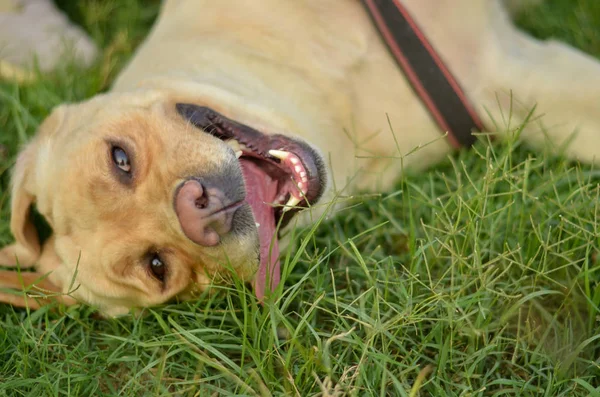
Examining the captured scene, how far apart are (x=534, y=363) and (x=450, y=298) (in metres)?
0.35

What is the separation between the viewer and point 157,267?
2770 mm

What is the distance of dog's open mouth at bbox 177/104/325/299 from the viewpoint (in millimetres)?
2715

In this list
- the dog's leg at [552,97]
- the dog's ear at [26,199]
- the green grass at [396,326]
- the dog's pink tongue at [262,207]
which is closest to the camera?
the green grass at [396,326]

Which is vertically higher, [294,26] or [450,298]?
[294,26]

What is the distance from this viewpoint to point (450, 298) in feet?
7.97

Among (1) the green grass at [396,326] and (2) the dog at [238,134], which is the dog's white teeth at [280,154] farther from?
(1) the green grass at [396,326]

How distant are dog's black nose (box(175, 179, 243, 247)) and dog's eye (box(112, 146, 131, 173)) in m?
0.30

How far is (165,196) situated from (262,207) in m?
0.40

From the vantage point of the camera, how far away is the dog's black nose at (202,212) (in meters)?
2.47

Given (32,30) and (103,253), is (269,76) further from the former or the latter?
(32,30)

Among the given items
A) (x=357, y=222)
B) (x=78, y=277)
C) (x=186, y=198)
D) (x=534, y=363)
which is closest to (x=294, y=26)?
(x=357, y=222)

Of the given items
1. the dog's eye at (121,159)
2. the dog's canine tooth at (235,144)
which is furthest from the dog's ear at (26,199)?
the dog's canine tooth at (235,144)

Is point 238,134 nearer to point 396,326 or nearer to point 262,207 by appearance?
point 262,207

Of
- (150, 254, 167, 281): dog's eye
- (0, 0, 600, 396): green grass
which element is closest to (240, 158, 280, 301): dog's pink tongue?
(0, 0, 600, 396): green grass
